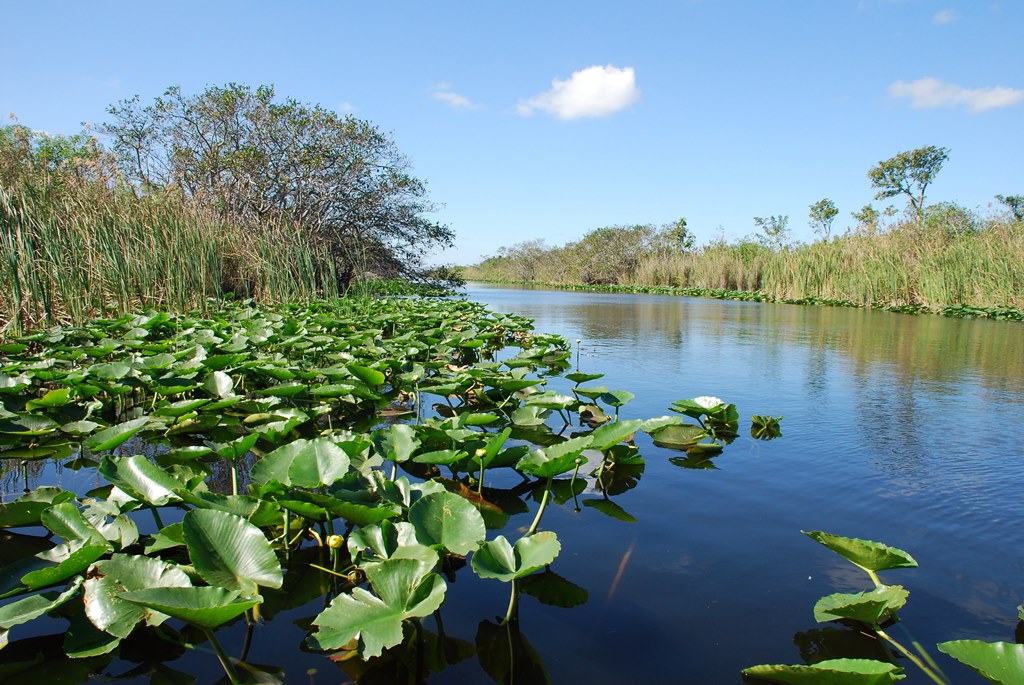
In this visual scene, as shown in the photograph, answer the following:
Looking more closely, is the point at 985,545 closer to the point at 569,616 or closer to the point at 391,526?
the point at 569,616

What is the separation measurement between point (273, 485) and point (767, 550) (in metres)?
1.30

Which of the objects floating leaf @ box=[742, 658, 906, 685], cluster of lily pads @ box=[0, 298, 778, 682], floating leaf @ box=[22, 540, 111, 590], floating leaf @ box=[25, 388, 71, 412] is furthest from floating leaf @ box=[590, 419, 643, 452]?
floating leaf @ box=[25, 388, 71, 412]

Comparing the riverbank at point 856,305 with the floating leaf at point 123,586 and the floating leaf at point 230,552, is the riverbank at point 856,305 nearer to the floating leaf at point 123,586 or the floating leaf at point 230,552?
the floating leaf at point 230,552

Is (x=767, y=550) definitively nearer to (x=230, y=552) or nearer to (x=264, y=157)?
(x=230, y=552)

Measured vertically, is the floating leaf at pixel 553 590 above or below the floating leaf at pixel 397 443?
below

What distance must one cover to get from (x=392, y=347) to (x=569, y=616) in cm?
301

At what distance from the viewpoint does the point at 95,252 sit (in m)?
4.84

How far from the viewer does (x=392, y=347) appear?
420cm

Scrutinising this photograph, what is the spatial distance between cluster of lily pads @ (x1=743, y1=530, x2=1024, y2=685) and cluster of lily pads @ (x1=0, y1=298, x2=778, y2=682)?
496 mm

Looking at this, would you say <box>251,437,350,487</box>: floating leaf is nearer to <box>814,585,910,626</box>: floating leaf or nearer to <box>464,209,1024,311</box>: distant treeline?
<box>814,585,910,626</box>: floating leaf

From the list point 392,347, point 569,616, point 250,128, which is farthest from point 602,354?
point 250,128

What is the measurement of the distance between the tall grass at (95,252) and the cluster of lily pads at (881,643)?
4.58 meters

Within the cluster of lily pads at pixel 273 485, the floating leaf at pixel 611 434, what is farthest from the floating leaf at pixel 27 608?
the floating leaf at pixel 611 434

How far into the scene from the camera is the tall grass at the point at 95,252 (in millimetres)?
4152
